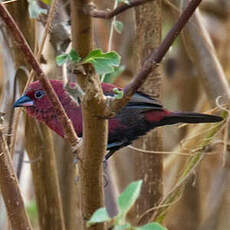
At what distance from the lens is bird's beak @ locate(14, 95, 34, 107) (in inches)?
102

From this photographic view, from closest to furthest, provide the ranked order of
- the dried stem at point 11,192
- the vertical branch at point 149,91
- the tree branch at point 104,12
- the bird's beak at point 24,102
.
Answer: the tree branch at point 104,12 → the dried stem at point 11,192 → the bird's beak at point 24,102 → the vertical branch at point 149,91

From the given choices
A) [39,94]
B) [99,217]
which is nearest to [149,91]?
[39,94]

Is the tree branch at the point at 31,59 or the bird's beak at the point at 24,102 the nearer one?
the tree branch at the point at 31,59

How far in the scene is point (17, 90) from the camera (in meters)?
2.71

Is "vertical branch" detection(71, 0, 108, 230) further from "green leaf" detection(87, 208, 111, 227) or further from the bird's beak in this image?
the bird's beak

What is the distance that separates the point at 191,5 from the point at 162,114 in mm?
1698

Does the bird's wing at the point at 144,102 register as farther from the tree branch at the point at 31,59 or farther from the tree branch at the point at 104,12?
the tree branch at the point at 104,12

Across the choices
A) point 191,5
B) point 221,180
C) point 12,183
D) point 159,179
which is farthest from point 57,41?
point 191,5

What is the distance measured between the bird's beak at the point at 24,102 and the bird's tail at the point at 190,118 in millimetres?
701

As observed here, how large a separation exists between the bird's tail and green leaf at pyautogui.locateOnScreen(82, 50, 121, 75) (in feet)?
4.35

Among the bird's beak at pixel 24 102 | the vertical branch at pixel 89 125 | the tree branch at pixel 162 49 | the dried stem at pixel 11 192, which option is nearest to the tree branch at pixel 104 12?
the vertical branch at pixel 89 125

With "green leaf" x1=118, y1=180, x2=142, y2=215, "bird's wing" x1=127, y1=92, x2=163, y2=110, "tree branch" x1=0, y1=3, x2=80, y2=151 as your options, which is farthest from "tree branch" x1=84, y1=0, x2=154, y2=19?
"bird's wing" x1=127, y1=92, x2=163, y2=110

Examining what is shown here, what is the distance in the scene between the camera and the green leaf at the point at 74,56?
1445 mm

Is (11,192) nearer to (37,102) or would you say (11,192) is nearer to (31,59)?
(31,59)
